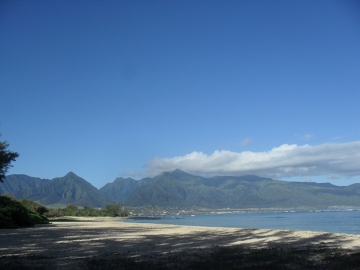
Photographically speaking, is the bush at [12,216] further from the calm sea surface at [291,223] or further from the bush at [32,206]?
Answer: the calm sea surface at [291,223]

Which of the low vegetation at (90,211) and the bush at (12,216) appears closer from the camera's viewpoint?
the bush at (12,216)

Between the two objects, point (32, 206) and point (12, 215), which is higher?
point (32, 206)

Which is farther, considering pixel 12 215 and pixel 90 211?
pixel 90 211

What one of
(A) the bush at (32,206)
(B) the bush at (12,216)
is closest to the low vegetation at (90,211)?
(A) the bush at (32,206)

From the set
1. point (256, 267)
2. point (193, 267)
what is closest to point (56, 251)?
point (193, 267)

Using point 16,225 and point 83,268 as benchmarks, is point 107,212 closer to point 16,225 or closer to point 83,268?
point 16,225

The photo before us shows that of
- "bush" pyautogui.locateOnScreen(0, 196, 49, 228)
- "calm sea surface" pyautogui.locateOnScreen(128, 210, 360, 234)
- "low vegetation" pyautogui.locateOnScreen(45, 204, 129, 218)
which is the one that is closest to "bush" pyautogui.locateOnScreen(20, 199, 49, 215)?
"low vegetation" pyautogui.locateOnScreen(45, 204, 129, 218)

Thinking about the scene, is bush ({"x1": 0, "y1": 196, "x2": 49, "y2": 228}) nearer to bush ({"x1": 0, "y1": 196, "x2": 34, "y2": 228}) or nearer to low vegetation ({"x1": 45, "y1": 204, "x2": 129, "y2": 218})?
bush ({"x1": 0, "y1": 196, "x2": 34, "y2": 228})

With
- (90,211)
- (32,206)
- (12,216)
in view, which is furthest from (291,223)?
(90,211)

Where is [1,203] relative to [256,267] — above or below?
above

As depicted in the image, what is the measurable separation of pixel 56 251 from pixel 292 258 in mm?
8605

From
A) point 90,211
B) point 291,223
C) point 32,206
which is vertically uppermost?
point 32,206

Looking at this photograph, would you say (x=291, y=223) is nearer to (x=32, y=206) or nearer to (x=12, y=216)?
(x=32, y=206)

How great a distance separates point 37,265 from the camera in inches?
386
